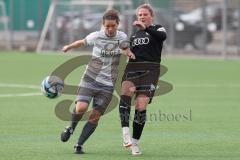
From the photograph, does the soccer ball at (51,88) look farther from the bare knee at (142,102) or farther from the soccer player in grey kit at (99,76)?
the bare knee at (142,102)

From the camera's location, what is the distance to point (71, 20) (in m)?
42.3

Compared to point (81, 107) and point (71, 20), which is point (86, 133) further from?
point (71, 20)

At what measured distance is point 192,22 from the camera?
3925 cm

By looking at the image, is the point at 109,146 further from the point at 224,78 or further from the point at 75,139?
the point at 224,78

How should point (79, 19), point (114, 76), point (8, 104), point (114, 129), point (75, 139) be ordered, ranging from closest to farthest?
point (114, 76) → point (75, 139) → point (114, 129) → point (8, 104) → point (79, 19)

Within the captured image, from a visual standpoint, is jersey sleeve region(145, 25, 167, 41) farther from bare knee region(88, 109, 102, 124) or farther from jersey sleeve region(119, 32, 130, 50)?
bare knee region(88, 109, 102, 124)

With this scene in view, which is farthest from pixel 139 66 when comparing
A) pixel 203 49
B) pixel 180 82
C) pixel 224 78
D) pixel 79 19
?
pixel 79 19

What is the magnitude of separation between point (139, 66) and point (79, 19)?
99.3ft

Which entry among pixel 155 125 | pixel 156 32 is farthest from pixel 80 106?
→ pixel 155 125

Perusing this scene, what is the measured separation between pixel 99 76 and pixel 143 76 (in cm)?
65

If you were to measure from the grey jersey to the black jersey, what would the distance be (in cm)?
20

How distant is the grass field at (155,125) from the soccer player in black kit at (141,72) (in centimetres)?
37

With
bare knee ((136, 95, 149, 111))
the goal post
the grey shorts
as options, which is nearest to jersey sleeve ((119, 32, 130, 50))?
the grey shorts

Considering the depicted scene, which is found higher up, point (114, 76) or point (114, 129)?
point (114, 76)
